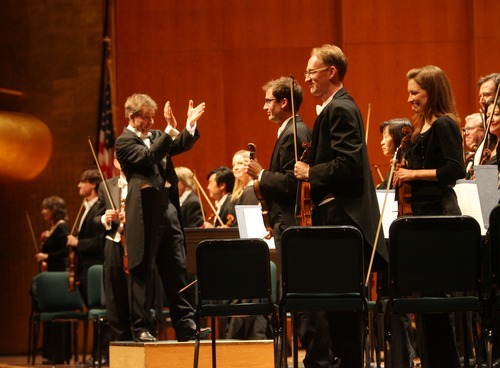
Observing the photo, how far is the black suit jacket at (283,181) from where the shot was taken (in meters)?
5.28

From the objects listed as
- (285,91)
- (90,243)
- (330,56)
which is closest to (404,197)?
(330,56)

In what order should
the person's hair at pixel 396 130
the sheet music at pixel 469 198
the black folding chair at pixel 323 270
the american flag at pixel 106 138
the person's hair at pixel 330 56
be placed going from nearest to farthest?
the black folding chair at pixel 323 270 → the person's hair at pixel 330 56 → the sheet music at pixel 469 198 → the person's hair at pixel 396 130 → the american flag at pixel 106 138

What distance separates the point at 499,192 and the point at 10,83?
22.9ft

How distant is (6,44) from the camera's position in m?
10.6

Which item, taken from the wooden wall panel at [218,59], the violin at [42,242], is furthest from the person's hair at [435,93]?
the violin at [42,242]

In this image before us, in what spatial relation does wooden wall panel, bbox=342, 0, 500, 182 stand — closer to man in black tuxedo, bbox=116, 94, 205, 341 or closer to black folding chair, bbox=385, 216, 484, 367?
man in black tuxedo, bbox=116, 94, 205, 341

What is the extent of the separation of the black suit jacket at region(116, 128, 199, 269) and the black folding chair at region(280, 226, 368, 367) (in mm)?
1647

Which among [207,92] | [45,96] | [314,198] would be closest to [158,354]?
[314,198]

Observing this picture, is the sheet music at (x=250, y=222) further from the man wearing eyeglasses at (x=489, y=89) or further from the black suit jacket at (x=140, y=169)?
the man wearing eyeglasses at (x=489, y=89)

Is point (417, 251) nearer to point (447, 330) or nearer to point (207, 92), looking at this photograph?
point (447, 330)

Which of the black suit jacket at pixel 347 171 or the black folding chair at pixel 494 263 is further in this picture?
the black suit jacket at pixel 347 171

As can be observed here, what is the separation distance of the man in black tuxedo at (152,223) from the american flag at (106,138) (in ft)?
12.6

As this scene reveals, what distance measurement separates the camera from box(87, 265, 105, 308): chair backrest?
767 centimetres

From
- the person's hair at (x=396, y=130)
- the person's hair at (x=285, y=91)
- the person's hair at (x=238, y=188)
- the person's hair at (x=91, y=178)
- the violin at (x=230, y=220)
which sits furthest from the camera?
the person's hair at (x=91, y=178)
